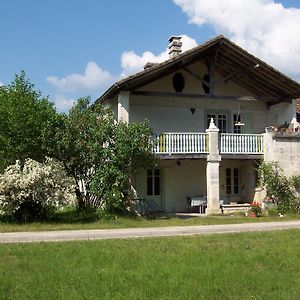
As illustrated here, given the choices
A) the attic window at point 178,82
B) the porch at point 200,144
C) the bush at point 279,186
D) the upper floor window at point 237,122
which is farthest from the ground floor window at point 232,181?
the attic window at point 178,82

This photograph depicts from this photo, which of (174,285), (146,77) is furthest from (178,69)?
(174,285)

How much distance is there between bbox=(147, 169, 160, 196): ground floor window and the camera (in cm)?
2425

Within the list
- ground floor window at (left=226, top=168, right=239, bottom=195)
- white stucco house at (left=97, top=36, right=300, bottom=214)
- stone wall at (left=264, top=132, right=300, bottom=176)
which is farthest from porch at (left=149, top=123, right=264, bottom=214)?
ground floor window at (left=226, top=168, right=239, bottom=195)

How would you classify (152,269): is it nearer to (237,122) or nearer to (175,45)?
(237,122)

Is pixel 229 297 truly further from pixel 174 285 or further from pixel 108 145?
pixel 108 145

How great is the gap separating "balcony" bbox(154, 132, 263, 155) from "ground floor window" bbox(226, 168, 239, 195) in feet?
9.05

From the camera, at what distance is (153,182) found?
2436 centimetres

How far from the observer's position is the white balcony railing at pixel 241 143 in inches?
897

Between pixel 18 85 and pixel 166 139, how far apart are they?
6680 millimetres

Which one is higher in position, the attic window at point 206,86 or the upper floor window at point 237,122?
the attic window at point 206,86

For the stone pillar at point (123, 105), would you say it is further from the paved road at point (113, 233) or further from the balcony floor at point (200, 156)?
the paved road at point (113, 233)

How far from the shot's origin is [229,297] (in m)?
7.29

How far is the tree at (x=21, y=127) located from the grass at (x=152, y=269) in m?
7.37

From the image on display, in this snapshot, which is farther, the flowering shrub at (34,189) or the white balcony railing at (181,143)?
the white balcony railing at (181,143)
